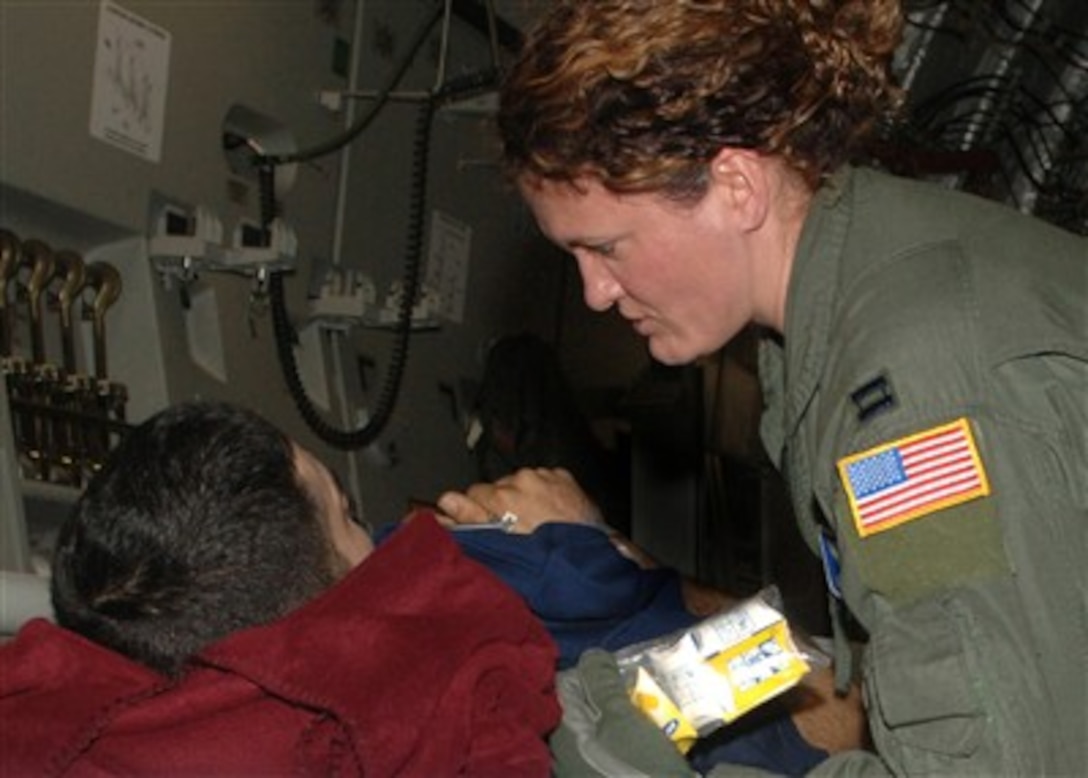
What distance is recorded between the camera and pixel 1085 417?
1.46 m

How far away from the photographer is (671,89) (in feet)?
5.56

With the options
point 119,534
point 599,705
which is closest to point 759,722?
point 599,705

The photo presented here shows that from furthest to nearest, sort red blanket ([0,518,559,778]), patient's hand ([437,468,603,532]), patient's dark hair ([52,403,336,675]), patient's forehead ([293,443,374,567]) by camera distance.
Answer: patient's hand ([437,468,603,532]) → patient's forehead ([293,443,374,567]) → patient's dark hair ([52,403,336,675]) → red blanket ([0,518,559,778])

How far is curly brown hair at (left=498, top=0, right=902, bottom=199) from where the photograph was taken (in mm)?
1693

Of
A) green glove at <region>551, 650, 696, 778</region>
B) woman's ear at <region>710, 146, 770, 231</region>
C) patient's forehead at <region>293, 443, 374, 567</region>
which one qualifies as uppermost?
woman's ear at <region>710, 146, 770, 231</region>

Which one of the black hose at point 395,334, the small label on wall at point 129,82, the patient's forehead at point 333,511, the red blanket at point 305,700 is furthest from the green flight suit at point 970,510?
the black hose at point 395,334

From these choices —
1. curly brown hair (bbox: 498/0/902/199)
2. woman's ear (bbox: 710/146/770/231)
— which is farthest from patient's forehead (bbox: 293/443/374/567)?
woman's ear (bbox: 710/146/770/231)

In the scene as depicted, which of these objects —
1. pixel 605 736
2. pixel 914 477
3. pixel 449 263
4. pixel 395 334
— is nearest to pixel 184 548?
pixel 605 736

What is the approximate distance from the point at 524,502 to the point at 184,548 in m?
0.70

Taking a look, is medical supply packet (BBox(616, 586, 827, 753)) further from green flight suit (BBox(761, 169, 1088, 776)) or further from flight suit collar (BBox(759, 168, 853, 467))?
flight suit collar (BBox(759, 168, 853, 467))

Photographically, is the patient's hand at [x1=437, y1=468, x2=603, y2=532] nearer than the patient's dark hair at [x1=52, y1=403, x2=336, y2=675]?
No

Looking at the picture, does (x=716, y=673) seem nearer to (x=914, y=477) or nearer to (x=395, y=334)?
(x=914, y=477)

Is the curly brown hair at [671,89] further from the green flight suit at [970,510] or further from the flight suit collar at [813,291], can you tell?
the green flight suit at [970,510]

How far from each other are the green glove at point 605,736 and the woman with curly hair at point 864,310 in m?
0.02
